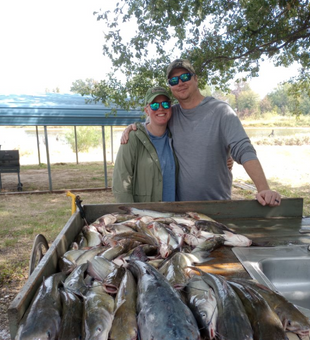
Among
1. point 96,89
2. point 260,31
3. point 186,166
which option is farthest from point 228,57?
point 186,166

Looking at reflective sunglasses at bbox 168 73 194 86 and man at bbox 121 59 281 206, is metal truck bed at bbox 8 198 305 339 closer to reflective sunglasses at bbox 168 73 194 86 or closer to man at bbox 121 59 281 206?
man at bbox 121 59 281 206

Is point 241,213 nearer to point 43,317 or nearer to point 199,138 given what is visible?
point 199,138

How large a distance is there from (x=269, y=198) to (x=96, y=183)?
10912 mm

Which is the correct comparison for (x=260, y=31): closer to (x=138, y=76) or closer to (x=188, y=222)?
(x=138, y=76)

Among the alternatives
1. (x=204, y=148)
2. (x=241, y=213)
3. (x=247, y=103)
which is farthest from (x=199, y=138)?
(x=247, y=103)

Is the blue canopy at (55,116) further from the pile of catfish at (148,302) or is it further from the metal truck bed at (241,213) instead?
the pile of catfish at (148,302)

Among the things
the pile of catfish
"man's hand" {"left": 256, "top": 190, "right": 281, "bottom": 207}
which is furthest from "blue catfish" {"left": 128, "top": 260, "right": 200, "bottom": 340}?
"man's hand" {"left": 256, "top": 190, "right": 281, "bottom": 207}

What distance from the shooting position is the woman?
3549mm

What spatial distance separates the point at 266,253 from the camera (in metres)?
2.37

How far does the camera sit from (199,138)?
139 inches

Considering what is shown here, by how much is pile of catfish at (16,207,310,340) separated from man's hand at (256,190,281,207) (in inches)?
43.4

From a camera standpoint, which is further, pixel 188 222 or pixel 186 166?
pixel 186 166

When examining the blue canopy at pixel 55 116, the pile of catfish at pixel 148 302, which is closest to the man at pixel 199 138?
the pile of catfish at pixel 148 302

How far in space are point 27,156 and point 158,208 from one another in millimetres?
22373
